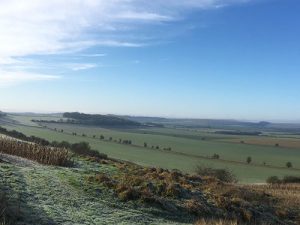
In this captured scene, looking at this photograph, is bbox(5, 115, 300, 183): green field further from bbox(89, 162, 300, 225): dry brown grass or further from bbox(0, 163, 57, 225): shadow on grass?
bbox(0, 163, 57, 225): shadow on grass

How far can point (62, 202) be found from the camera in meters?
14.4

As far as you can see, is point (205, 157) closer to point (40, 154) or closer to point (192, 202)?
point (40, 154)

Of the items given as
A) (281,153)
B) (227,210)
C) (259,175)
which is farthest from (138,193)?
(281,153)

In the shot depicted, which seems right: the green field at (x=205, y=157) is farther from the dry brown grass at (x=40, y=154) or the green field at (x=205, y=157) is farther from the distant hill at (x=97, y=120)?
the distant hill at (x=97, y=120)

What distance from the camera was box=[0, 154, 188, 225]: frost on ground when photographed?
1263cm

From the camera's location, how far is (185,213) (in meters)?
17.1

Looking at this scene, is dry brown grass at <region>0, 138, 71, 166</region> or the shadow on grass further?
dry brown grass at <region>0, 138, 71, 166</region>

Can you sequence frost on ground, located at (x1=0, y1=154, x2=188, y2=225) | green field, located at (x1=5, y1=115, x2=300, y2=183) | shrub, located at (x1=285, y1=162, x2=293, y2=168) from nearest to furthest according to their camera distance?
frost on ground, located at (x1=0, y1=154, x2=188, y2=225) → green field, located at (x1=5, y1=115, x2=300, y2=183) → shrub, located at (x1=285, y1=162, x2=293, y2=168)

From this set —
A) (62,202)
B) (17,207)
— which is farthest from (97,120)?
(17,207)

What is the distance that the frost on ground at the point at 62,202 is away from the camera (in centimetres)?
1263

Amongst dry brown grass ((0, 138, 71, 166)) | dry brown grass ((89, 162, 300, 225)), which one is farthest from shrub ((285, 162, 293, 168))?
dry brown grass ((0, 138, 71, 166))

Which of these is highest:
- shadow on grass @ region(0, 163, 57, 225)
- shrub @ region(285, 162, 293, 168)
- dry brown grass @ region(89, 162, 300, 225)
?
shadow on grass @ region(0, 163, 57, 225)

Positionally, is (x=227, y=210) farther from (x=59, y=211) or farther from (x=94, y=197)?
(x=59, y=211)

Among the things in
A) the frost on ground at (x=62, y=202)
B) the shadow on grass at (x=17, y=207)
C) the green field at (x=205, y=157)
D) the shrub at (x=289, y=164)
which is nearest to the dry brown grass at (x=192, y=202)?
the frost on ground at (x=62, y=202)
